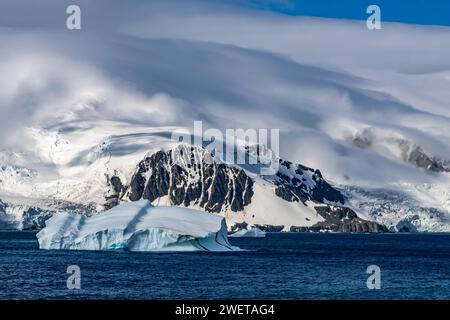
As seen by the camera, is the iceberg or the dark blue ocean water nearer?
the dark blue ocean water

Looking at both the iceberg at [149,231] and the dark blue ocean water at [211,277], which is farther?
the iceberg at [149,231]

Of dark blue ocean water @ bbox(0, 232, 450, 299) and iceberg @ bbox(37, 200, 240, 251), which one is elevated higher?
iceberg @ bbox(37, 200, 240, 251)

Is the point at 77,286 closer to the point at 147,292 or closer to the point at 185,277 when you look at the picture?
the point at 147,292

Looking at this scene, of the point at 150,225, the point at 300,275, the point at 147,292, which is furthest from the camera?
the point at 150,225

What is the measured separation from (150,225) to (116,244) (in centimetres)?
942

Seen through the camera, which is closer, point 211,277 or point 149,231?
point 211,277

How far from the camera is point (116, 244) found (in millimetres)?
194250

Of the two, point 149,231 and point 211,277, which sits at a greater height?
point 149,231

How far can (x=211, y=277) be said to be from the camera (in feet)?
452

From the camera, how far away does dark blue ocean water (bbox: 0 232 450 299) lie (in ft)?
386

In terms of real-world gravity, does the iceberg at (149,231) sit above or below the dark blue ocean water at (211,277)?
above

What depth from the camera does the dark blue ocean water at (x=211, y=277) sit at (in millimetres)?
117562
